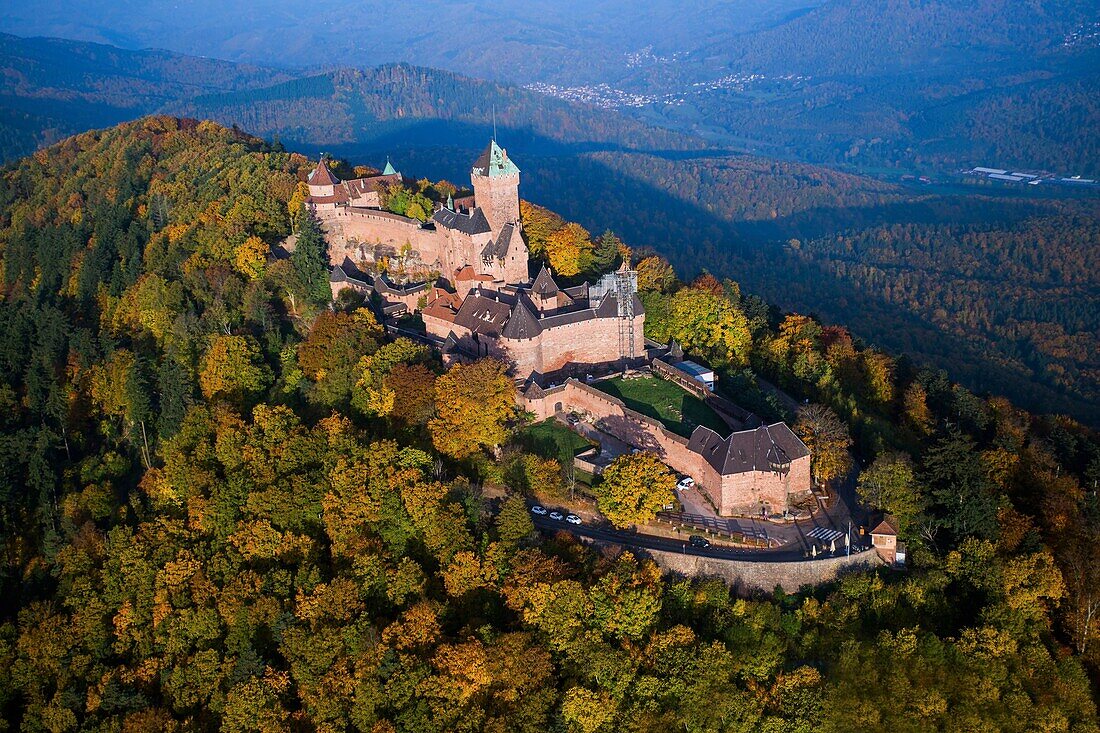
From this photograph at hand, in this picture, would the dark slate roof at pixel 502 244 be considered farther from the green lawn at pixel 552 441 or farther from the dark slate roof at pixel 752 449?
the dark slate roof at pixel 752 449

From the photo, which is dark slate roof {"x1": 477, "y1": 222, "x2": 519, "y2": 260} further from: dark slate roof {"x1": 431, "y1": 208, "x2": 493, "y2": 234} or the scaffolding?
the scaffolding

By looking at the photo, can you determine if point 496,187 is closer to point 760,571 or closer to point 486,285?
point 486,285

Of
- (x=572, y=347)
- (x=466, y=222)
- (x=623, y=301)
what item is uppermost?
(x=466, y=222)

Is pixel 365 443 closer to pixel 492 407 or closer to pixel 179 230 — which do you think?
pixel 492 407

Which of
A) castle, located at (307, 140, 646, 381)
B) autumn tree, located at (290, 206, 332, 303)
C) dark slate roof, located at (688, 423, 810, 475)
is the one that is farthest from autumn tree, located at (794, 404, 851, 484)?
autumn tree, located at (290, 206, 332, 303)

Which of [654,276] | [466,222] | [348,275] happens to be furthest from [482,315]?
[654,276]

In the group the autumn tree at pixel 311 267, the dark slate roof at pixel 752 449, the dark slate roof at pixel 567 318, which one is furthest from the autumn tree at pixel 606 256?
the dark slate roof at pixel 752 449

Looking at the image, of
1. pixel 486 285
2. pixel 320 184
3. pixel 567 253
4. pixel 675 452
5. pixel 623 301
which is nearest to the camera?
pixel 675 452
